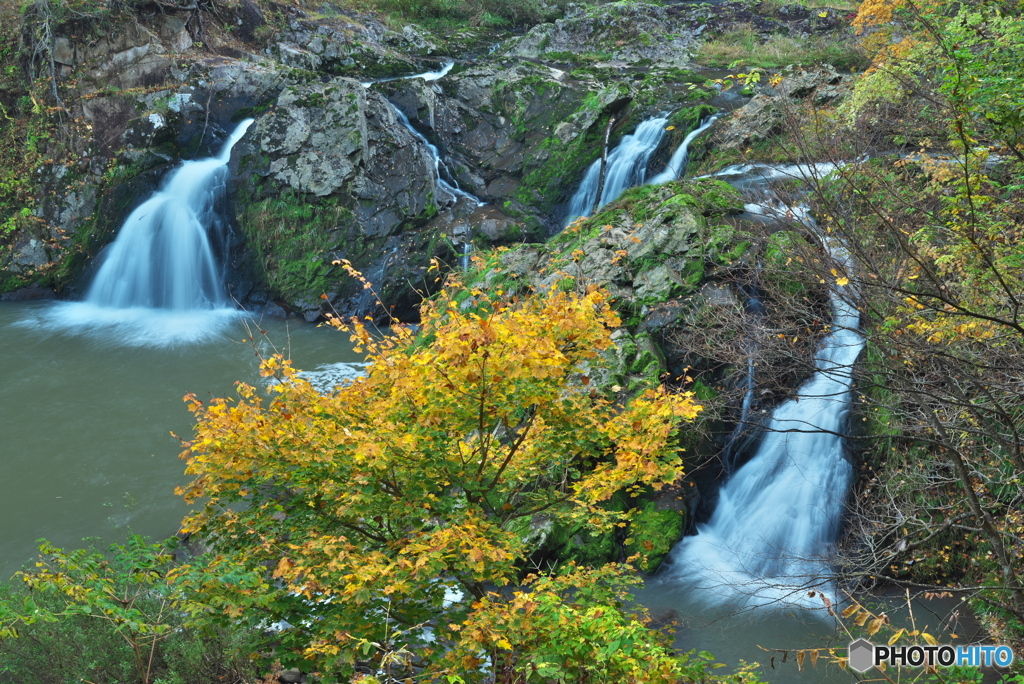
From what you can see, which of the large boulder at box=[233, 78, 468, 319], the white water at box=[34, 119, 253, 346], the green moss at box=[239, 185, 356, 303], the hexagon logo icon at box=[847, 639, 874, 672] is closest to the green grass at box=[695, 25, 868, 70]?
the large boulder at box=[233, 78, 468, 319]

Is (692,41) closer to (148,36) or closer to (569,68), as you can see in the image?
(569,68)

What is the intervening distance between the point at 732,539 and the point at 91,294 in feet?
51.2

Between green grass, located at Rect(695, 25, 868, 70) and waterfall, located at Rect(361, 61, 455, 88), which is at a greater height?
green grass, located at Rect(695, 25, 868, 70)

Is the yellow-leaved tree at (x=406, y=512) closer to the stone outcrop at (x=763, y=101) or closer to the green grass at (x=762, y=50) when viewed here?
the stone outcrop at (x=763, y=101)

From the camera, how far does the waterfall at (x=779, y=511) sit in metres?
7.14

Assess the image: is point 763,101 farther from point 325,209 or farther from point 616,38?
point 325,209

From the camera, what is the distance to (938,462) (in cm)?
644

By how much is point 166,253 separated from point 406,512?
1428cm

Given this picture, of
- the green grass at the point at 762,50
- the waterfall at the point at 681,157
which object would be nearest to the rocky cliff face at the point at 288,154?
the waterfall at the point at 681,157

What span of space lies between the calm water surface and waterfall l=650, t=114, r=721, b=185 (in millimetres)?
7698

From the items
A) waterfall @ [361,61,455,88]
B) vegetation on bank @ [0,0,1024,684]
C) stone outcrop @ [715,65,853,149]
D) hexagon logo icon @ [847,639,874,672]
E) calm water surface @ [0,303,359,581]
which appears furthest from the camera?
waterfall @ [361,61,455,88]

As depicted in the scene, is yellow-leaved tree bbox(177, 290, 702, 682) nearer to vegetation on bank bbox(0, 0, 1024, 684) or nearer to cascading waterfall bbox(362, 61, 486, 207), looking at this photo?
vegetation on bank bbox(0, 0, 1024, 684)

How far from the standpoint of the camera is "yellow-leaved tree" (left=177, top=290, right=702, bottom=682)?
3555 mm

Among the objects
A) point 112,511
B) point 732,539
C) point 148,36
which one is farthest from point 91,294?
point 732,539
